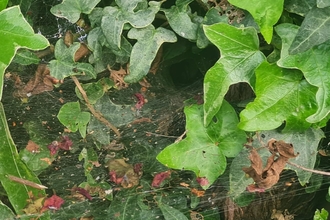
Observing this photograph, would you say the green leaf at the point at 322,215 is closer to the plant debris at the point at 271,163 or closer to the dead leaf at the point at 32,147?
the plant debris at the point at 271,163

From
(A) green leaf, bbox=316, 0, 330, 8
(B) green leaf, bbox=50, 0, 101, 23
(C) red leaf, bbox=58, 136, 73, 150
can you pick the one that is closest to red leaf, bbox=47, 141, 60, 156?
(C) red leaf, bbox=58, 136, 73, 150

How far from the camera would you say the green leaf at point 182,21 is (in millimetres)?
968

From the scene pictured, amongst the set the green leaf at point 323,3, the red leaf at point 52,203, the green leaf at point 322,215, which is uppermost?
the green leaf at point 323,3

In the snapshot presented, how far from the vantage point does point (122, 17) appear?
0.94 meters

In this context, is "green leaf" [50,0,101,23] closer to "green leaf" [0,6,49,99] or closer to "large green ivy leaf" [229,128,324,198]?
"green leaf" [0,6,49,99]

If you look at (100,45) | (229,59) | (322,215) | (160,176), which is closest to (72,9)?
(100,45)

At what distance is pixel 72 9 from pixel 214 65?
0.33m

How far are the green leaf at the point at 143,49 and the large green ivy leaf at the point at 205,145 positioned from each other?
0.13 m

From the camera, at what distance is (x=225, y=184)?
1.14m

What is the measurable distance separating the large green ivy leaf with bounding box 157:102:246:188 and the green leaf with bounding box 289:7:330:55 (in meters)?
0.22

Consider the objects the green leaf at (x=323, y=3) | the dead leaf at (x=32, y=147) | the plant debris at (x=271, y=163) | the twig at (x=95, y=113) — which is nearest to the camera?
the green leaf at (x=323, y=3)

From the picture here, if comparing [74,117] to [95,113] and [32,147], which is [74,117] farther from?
[32,147]

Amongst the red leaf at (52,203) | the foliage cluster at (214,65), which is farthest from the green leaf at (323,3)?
the red leaf at (52,203)

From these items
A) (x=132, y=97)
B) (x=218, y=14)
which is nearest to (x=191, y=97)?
(x=132, y=97)
